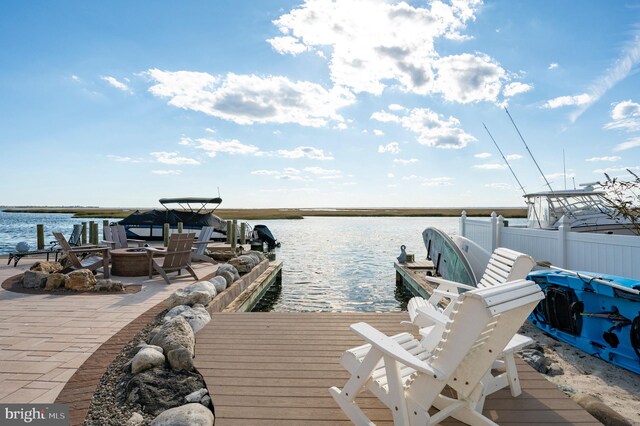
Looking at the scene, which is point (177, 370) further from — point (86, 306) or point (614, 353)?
point (614, 353)

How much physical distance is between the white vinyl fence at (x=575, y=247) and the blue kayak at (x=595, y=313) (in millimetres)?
841

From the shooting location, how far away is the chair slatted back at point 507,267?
3.16 metres

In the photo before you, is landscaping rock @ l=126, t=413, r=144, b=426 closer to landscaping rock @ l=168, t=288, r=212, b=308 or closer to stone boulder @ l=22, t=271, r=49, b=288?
landscaping rock @ l=168, t=288, r=212, b=308

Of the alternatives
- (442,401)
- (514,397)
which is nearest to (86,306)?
(442,401)

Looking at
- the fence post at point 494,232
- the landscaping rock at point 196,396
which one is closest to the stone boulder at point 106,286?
the landscaping rock at point 196,396

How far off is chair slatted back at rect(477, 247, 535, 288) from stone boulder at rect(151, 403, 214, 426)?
98.8 inches

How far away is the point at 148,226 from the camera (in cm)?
2217

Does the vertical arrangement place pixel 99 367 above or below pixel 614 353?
above

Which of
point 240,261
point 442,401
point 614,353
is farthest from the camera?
point 240,261

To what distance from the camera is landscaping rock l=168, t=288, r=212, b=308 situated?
17.8 ft

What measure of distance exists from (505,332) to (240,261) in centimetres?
814

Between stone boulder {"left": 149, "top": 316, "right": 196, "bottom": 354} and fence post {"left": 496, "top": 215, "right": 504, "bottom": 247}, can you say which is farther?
fence post {"left": 496, "top": 215, "right": 504, "bottom": 247}

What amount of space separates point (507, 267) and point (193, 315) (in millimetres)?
3622

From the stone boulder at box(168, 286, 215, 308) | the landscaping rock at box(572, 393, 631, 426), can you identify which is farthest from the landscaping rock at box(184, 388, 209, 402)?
the landscaping rock at box(572, 393, 631, 426)
